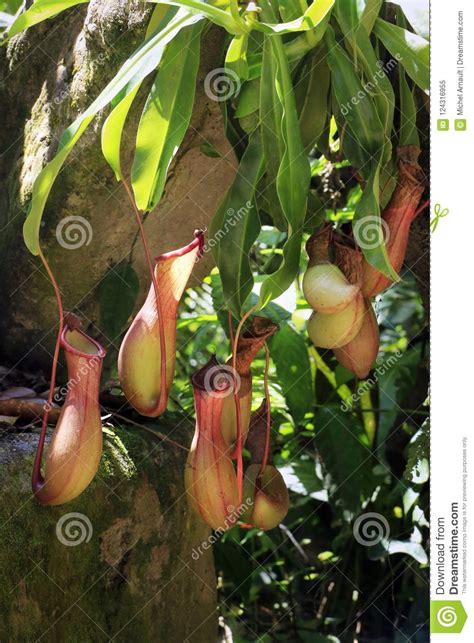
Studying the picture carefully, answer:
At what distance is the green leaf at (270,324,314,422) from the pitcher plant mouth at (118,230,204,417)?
26.7 inches

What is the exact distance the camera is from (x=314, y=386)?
194 centimetres

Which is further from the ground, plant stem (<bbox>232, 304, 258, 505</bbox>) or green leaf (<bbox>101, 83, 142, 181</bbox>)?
green leaf (<bbox>101, 83, 142, 181</bbox>)

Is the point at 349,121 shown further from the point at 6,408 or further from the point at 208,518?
the point at 6,408

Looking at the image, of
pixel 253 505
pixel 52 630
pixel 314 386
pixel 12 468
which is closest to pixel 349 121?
pixel 253 505

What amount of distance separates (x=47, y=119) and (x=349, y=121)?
572 mm

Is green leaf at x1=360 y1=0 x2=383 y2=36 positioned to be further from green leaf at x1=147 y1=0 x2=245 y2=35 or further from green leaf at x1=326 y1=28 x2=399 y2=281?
green leaf at x1=147 y1=0 x2=245 y2=35

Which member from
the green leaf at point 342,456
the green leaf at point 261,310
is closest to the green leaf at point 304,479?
the green leaf at point 342,456

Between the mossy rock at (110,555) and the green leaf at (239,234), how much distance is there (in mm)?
350

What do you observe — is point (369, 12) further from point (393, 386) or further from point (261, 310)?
point (393, 386)

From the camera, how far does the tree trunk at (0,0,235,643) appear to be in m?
1.16

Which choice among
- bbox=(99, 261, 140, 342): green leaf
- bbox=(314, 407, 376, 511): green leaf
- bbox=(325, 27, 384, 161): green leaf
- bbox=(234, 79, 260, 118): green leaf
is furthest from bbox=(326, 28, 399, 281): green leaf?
bbox=(314, 407, 376, 511): green leaf
